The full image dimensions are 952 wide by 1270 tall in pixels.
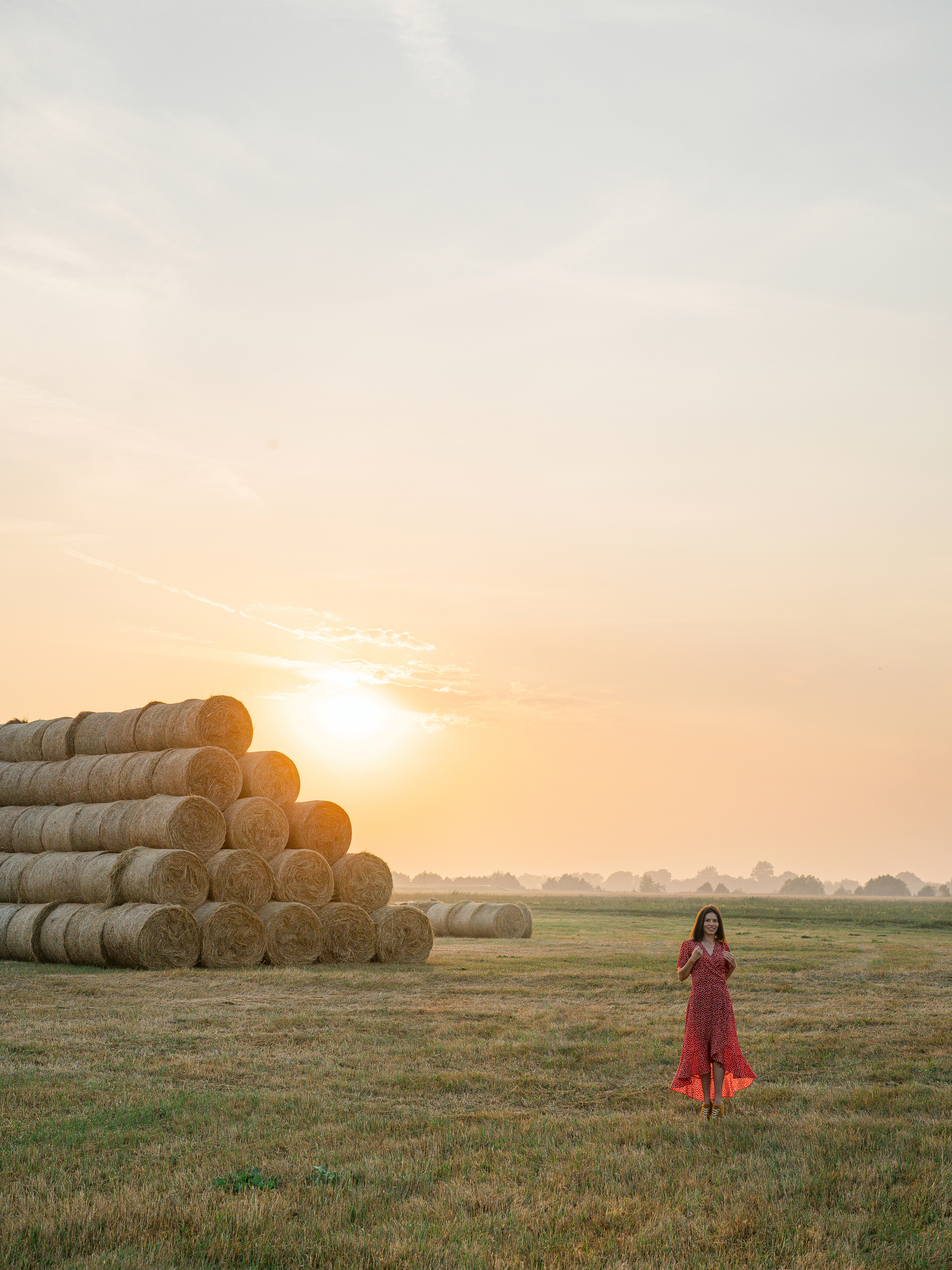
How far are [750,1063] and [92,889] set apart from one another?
1472 cm

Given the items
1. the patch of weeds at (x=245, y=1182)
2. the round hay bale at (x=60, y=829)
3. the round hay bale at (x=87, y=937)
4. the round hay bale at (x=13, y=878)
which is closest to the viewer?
the patch of weeds at (x=245, y=1182)

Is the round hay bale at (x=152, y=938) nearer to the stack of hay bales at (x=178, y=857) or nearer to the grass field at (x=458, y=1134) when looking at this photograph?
the stack of hay bales at (x=178, y=857)

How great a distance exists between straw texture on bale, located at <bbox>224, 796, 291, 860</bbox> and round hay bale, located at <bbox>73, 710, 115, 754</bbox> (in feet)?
12.2

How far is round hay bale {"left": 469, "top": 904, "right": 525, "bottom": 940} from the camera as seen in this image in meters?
35.3

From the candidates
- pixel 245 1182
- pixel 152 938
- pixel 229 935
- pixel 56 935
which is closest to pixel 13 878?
pixel 56 935

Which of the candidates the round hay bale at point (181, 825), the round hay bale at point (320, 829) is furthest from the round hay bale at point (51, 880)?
the round hay bale at point (320, 829)

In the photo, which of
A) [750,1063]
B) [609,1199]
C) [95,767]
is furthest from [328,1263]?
[95,767]

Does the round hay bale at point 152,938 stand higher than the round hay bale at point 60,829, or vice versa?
the round hay bale at point 60,829

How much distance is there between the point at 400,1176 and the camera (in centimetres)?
730

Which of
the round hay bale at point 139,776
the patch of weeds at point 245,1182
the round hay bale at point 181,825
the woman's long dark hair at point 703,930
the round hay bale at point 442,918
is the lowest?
the round hay bale at point 442,918

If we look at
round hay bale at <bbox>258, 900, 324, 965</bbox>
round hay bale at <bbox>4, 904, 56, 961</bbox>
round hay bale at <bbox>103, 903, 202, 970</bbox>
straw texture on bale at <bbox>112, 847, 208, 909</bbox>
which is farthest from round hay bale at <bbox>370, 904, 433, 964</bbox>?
round hay bale at <bbox>4, 904, 56, 961</bbox>

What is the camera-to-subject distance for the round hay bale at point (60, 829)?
2406 centimetres

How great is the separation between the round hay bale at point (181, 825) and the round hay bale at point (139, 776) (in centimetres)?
65

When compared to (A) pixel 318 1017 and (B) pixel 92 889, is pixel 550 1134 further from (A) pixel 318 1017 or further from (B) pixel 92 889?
(B) pixel 92 889
